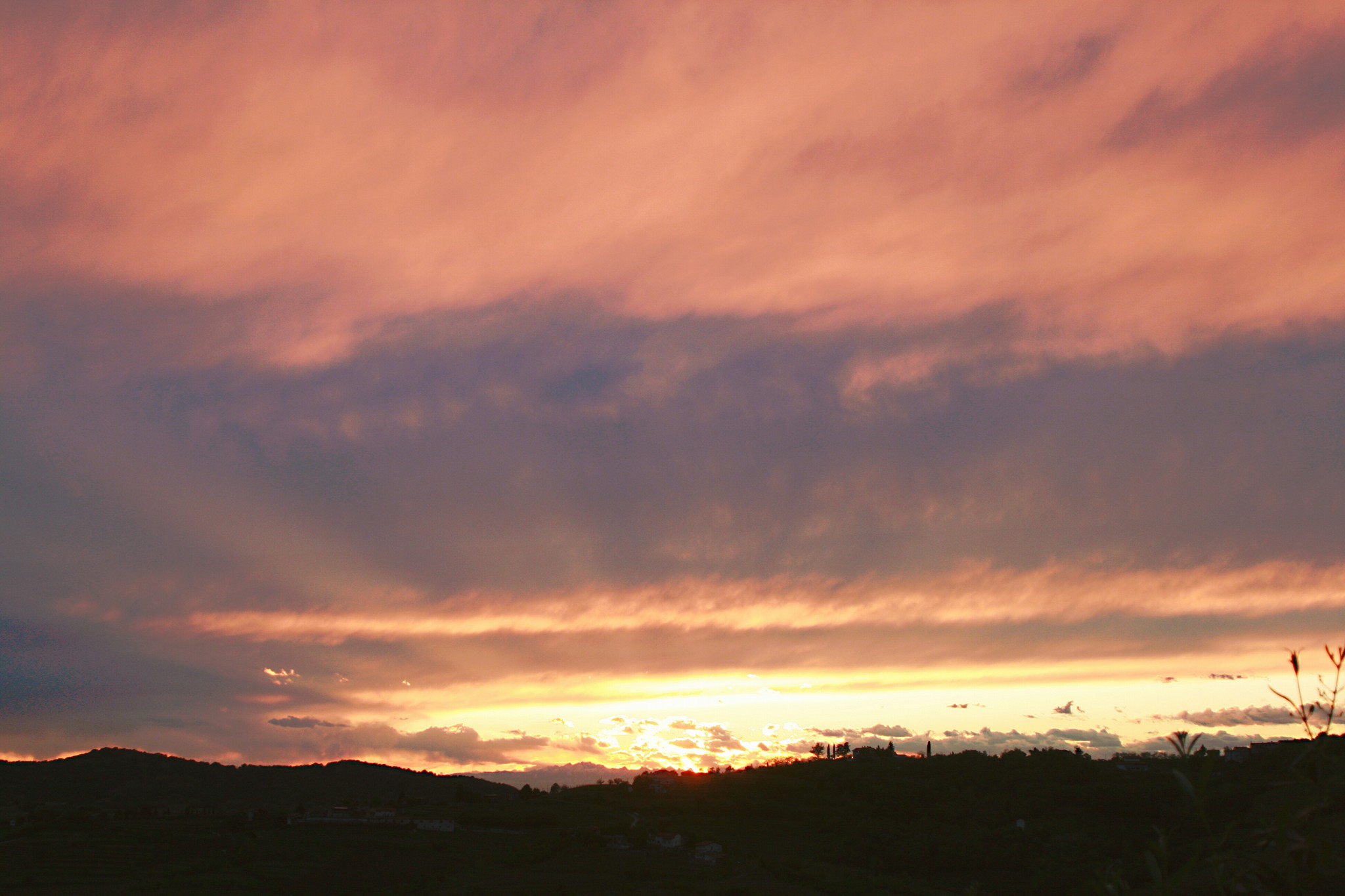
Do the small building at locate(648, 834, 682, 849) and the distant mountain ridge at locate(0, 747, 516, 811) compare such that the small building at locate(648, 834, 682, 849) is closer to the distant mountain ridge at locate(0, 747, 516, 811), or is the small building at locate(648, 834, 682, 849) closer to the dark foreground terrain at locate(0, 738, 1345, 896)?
the dark foreground terrain at locate(0, 738, 1345, 896)

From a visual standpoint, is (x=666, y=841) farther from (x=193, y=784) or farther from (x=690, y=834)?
(x=193, y=784)

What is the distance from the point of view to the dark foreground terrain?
8000cm

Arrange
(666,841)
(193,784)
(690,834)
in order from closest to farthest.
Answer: (666,841), (690,834), (193,784)

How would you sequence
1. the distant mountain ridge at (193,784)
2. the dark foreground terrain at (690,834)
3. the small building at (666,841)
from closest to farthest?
the dark foreground terrain at (690,834), the small building at (666,841), the distant mountain ridge at (193,784)

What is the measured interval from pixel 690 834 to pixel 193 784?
125598 mm

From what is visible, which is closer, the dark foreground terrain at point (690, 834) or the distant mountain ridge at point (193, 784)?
the dark foreground terrain at point (690, 834)

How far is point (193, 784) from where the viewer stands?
580ft

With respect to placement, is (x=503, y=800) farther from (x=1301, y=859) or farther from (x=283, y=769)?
(x=1301, y=859)

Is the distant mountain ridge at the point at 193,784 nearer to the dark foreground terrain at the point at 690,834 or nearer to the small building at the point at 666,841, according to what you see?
the dark foreground terrain at the point at 690,834

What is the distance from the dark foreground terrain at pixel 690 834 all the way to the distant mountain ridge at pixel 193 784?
3.78 meters

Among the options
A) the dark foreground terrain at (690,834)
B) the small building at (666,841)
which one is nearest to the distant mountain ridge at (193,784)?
the dark foreground terrain at (690,834)

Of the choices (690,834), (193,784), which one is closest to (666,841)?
(690,834)

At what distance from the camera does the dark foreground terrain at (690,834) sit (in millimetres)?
80000

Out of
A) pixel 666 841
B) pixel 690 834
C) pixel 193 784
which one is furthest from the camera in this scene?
pixel 193 784
